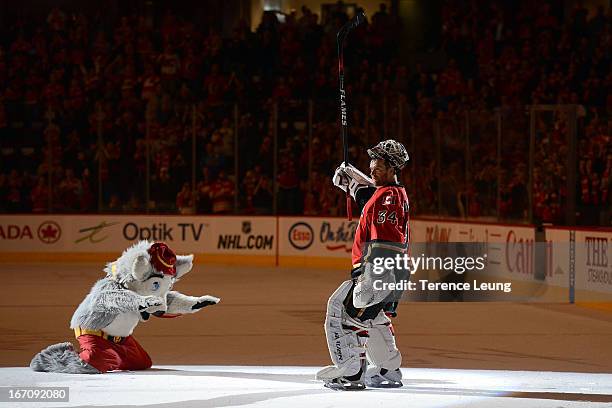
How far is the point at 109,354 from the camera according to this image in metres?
9.23

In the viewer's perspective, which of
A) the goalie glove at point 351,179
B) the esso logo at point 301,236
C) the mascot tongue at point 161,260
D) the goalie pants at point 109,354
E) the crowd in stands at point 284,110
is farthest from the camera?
the esso logo at point 301,236

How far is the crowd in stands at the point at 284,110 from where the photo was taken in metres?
18.0

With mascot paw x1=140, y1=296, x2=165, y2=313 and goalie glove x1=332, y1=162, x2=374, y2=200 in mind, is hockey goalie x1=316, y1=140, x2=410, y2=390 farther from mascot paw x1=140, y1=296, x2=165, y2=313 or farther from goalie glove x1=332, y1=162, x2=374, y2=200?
mascot paw x1=140, y1=296, x2=165, y2=313

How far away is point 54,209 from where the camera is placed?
22250mm

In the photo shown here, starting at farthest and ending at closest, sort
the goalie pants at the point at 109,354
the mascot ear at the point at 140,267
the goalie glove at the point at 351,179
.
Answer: the mascot ear at the point at 140,267 → the goalie pants at the point at 109,354 → the goalie glove at the point at 351,179

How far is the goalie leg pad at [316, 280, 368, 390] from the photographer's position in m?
8.39

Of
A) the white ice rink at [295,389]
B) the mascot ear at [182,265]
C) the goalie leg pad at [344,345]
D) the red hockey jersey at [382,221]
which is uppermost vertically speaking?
the red hockey jersey at [382,221]

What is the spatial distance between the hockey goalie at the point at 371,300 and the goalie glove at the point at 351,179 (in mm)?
197

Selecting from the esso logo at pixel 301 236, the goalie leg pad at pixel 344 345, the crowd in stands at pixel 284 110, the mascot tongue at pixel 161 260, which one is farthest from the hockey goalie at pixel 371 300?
the esso logo at pixel 301 236

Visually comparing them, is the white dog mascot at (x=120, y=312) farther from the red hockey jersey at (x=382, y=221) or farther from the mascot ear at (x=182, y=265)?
the red hockey jersey at (x=382, y=221)

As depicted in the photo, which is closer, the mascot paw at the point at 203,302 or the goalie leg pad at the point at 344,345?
the goalie leg pad at the point at 344,345

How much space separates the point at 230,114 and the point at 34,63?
5.50 metres

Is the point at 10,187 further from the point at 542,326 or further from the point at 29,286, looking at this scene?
the point at 542,326

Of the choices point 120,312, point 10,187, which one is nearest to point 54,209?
point 10,187
